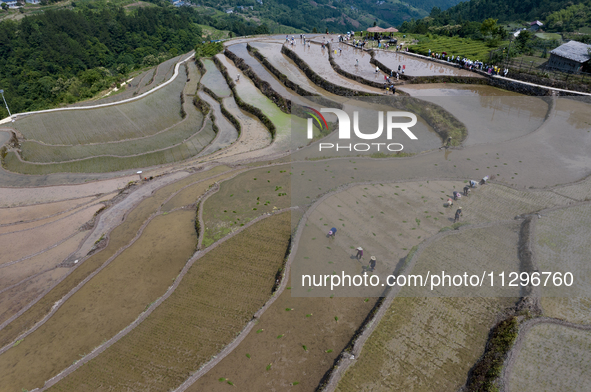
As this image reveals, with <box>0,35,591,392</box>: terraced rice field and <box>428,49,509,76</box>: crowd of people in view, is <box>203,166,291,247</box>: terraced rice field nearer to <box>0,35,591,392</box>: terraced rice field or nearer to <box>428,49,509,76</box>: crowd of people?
<box>0,35,591,392</box>: terraced rice field

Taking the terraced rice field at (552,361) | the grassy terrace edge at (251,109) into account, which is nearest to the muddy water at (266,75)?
the grassy terrace edge at (251,109)

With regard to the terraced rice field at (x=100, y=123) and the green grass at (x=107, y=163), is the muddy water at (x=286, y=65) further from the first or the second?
the terraced rice field at (x=100, y=123)

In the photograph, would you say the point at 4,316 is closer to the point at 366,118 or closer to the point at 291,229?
the point at 291,229

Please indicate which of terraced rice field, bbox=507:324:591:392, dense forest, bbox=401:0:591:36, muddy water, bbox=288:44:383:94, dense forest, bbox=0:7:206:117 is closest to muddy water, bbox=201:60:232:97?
muddy water, bbox=288:44:383:94

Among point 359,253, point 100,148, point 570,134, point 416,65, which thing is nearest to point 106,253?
point 359,253

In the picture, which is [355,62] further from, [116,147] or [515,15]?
[515,15]

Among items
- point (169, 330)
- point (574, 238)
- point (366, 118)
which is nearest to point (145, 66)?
point (366, 118)
